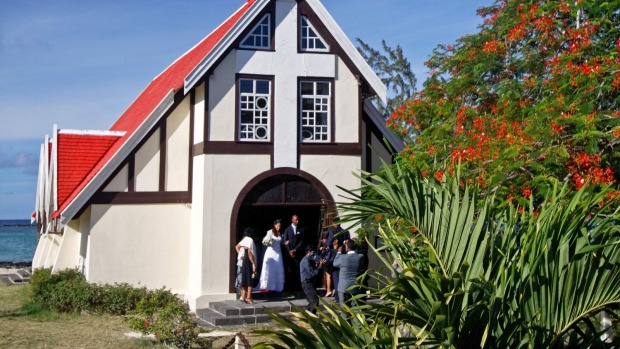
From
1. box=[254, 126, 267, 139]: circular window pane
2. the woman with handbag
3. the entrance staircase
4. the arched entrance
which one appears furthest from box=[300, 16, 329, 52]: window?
the entrance staircase

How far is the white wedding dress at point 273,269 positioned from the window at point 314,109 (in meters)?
2.76

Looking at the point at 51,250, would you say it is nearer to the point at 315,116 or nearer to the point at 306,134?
the point at 306,134

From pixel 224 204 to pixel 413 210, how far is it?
1219 centimetres

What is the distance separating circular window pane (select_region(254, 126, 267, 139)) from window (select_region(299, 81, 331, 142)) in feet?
3.14

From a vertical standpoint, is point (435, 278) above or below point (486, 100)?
below

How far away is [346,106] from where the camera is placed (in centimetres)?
1981

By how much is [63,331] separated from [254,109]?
702 cm

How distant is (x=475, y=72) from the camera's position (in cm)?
1573

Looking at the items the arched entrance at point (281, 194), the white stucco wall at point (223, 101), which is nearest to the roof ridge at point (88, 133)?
the white stucco wall at point (223, 101)

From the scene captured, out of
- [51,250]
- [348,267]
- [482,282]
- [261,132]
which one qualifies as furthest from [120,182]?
[482,282]

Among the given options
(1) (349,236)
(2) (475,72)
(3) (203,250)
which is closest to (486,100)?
(2) (475,72)

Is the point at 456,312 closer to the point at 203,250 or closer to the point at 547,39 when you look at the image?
the point at 547,39

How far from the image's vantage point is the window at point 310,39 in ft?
64.4

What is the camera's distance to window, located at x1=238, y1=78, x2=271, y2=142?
63.2ft
